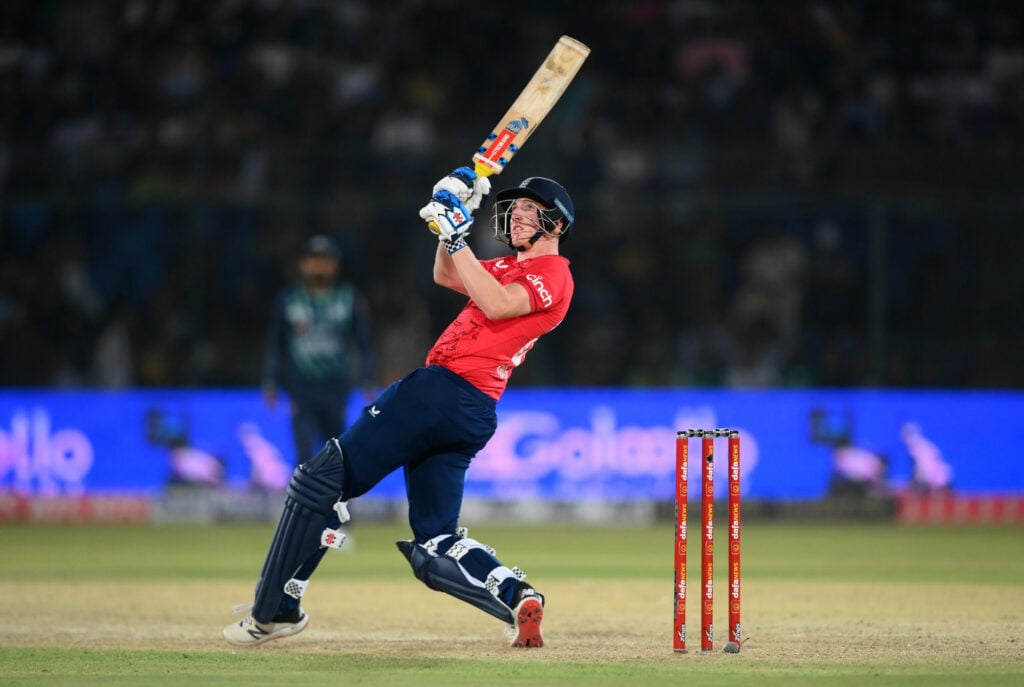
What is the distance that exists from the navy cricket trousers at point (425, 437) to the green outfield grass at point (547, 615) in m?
0.62

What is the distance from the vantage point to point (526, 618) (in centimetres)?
612

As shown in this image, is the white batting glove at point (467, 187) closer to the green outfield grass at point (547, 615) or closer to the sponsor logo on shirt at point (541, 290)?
the sponsor logo on shirt at point (541, 290)

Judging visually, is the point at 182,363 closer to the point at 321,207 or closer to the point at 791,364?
the point at 321,207

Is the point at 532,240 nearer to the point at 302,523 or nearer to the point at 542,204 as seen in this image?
the point at 542,204

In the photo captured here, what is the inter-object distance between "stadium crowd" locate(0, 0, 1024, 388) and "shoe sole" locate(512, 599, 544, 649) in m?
7.44

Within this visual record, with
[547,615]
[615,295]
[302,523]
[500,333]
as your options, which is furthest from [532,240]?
[615,295]

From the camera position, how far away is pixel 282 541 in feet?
19.9

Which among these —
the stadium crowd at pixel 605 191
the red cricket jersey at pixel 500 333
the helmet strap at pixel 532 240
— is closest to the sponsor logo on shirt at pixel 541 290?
the red cricket jersey at pixel 500 333

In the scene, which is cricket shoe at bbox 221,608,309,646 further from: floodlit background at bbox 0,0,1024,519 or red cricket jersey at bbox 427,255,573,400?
floodlit background at bbox 0,0,1024,519

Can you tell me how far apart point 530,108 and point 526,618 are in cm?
201

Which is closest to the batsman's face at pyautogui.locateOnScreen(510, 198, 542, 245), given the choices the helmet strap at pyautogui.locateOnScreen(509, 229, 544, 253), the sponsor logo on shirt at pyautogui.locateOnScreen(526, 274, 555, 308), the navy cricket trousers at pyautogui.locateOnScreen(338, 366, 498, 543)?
the helmet strap at pyautogui.locateOnScreen(509, 229, 544, 253)

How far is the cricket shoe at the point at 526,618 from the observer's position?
6098 mm

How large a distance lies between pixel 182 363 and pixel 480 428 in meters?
8.25

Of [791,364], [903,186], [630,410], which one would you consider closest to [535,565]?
[630,410]
